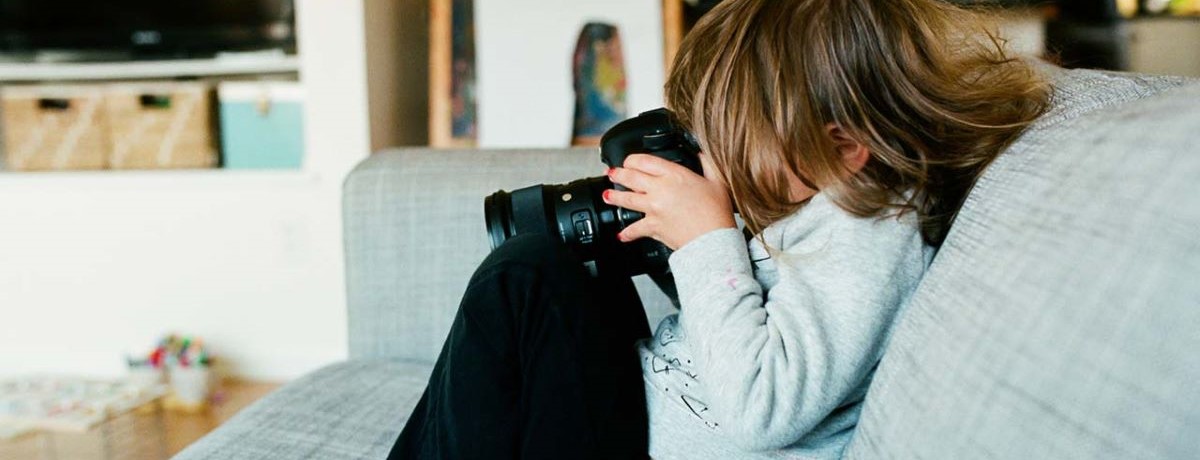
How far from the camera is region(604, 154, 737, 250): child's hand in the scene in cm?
72

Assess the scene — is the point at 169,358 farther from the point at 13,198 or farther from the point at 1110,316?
the point at 1110,316

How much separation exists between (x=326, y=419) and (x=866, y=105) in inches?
23.6

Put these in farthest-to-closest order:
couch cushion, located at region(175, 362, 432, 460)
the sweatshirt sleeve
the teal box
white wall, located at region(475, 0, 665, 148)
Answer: the teal box
white wall, located at region(475, 0, 665, 148)
couch cushion, located at region(175, 362, 432, 460)
the sweatshirt sleeve

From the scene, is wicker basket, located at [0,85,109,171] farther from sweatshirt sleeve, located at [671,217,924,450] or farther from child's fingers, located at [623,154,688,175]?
sweatshirt sleeve, located at [671,217,924,450]

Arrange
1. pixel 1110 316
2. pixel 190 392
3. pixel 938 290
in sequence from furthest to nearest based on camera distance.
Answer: pixel 190 392 < pixel 938 290 < pixel 1110 316

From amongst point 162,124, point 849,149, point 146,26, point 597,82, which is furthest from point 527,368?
point 146,26

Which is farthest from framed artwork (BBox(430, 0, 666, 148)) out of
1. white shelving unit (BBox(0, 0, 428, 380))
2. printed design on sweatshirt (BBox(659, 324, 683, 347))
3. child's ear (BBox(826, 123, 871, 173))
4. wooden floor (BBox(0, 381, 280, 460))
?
child's ear (BBox(826, 123, 871, 173))

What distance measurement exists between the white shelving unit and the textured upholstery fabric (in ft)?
2.88

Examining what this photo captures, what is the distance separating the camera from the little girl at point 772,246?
634 mm

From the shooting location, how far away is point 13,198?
7.41 ft

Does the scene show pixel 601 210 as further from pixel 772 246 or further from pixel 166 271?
pixel 166 271

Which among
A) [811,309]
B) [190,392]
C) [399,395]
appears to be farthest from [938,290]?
[190,392]

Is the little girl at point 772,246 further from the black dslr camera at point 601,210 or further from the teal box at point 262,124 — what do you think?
the teal box at point 262,124

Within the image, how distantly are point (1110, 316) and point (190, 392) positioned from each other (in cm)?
196
